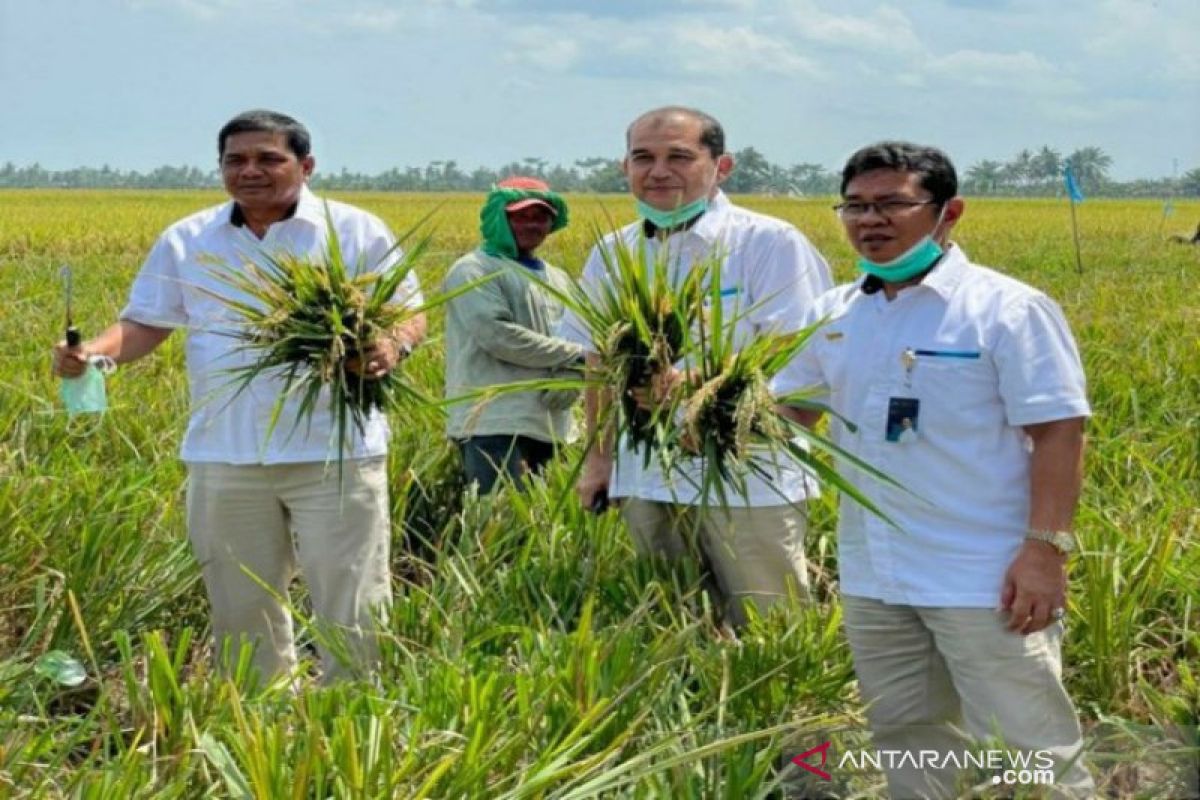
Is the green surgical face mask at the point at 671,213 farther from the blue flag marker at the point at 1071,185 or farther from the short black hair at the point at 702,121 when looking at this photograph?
the blue flag marker at the point at 1071,185

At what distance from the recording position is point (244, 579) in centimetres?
369

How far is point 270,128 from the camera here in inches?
139

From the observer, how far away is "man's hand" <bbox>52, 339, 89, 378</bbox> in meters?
3.41

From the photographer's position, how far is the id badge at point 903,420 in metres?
2.72

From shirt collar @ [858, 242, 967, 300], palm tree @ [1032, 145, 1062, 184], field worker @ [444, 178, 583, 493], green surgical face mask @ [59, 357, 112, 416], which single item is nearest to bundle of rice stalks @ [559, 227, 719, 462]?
shirt collar @ [858, 242, 967, 300]

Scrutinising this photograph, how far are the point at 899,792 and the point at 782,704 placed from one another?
0.32 metres

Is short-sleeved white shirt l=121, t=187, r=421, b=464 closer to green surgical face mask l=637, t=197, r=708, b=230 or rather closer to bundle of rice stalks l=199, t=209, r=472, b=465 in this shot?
bundle of rice stalks l=199, t=209, r=472, b=465

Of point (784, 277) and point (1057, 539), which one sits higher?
point (784, 277)

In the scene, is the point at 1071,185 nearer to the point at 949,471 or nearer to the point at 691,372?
the point at 949,471

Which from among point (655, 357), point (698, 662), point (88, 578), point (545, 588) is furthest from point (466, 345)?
point (655, 357)

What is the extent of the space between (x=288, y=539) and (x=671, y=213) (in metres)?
1.31

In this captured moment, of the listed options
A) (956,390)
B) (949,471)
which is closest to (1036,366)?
(956,390)

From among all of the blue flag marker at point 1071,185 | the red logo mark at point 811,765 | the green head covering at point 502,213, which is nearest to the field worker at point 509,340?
the green head covering at point 502,213

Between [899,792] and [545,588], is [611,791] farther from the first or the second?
[545,588]
